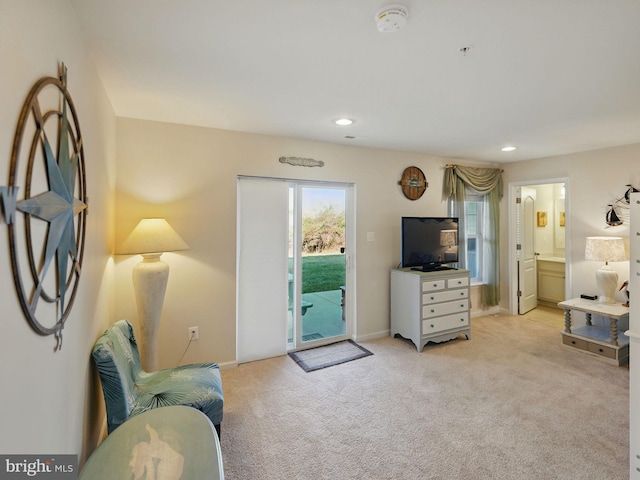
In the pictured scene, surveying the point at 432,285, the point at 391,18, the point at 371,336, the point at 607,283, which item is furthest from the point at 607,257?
the point at 391,18

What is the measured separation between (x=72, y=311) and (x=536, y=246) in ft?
20.5

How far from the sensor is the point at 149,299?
2.49 meters

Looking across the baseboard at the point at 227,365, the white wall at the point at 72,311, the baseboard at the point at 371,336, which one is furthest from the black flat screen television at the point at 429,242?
the white wall at the point at 72,311

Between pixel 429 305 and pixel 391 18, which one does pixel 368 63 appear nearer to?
pixel 391 18

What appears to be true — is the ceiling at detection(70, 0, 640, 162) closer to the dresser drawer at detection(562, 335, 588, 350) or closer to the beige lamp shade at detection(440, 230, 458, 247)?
the beige lamp shade at detection(440, 230, 458, 247)

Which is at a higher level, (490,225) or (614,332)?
(490,225)

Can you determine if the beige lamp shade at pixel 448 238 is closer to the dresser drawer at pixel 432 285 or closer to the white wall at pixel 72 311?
the dresser drawer at pixel 432 285

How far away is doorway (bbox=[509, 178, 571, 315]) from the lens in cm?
490

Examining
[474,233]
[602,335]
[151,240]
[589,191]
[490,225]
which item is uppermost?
[589,191]

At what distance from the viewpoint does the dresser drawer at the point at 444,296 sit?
3.62m

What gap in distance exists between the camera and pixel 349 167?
379 cm

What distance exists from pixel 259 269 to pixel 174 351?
1114 millimetres

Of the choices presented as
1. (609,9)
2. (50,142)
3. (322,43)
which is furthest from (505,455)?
(50,142)

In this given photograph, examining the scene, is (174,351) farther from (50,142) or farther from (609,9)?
(609,9)
